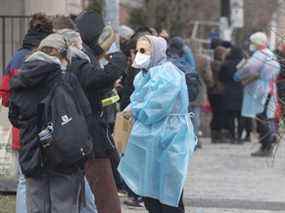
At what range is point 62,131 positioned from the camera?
21.1 ft

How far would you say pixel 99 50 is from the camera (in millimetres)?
7895

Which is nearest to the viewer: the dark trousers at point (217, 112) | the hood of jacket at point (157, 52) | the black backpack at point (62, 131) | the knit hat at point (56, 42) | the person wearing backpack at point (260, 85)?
the black backpack at point (62, 131)

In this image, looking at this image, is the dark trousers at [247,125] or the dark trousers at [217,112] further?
the dark trousers at [217,112]

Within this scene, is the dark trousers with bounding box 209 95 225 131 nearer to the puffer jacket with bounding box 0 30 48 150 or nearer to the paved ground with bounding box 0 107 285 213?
the paved ground with bounding box 0 107 285 213

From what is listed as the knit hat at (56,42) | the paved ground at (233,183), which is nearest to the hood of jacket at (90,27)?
the knit hat at (56,42)

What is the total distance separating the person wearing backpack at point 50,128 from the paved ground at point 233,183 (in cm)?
296

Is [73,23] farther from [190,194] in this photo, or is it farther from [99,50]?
[190,194]

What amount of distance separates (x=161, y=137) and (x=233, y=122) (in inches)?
364

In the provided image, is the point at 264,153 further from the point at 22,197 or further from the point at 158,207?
the point at 22,197

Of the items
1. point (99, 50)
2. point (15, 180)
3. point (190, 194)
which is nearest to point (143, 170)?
point (99, 50)

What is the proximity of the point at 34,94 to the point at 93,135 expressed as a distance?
3.38ft

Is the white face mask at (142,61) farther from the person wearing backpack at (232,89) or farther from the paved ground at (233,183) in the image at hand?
the person wearing backpack at (232,89)

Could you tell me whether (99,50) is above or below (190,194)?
above

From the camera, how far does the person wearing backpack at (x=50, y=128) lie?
6.45 metres
